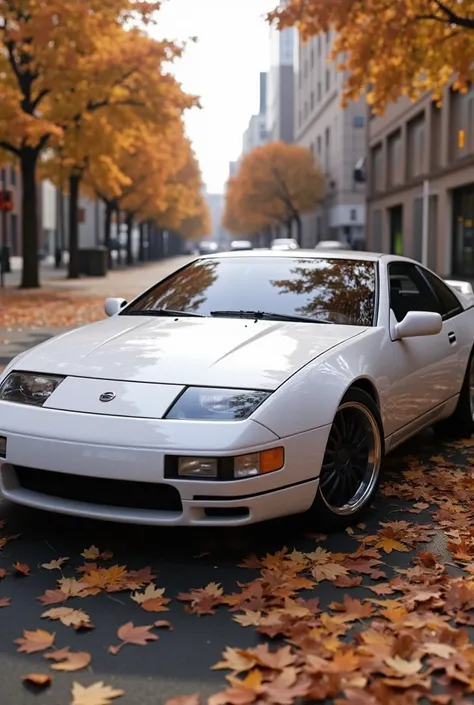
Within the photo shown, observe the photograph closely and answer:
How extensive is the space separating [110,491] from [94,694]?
45.9 inches

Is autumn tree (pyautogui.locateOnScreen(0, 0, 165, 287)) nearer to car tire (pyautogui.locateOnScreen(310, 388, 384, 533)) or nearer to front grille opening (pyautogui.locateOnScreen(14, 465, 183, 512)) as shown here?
car tire (pyautogui.locateOnScreen(310, 388, 384, 533))

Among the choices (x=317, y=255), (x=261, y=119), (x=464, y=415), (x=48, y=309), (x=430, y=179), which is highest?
(x=261, y=119)

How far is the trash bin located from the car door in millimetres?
29040

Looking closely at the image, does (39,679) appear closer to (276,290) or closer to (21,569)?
(21,569)

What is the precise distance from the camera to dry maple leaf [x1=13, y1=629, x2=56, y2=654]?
303 centimetres

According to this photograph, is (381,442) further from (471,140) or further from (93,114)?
(471,140)

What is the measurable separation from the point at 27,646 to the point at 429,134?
30.5 metres

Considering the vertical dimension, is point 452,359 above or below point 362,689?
above

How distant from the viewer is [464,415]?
6254mm

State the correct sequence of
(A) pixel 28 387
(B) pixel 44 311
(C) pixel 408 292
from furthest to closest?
(B) pixel 44 311, (C) pixel 408 292, (A) pixel 28 387

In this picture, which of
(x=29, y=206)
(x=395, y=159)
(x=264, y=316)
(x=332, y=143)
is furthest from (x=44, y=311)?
(x=332, y=143)

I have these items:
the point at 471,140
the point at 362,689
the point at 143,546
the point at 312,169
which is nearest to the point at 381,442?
the point at 143,546

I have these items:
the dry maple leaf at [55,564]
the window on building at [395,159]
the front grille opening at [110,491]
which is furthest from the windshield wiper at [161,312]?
the window on building at [395,159]

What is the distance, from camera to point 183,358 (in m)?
4.14
